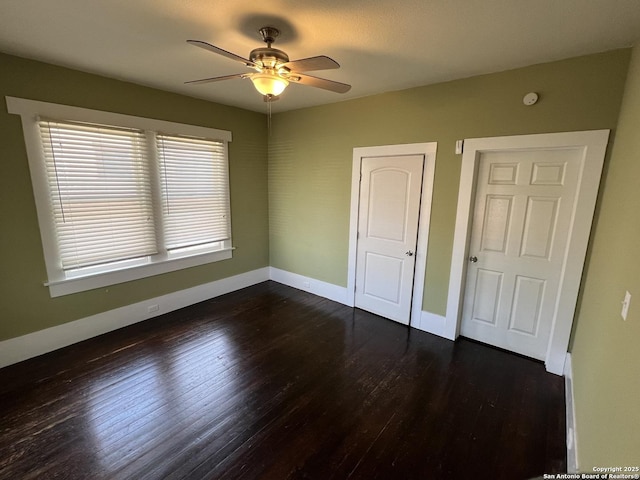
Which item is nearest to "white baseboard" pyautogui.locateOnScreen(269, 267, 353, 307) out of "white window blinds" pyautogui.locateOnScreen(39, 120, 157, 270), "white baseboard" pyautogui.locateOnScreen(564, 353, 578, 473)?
"white window blinds" pyautogui.locateOnScreen(39, 120, 157, 270)

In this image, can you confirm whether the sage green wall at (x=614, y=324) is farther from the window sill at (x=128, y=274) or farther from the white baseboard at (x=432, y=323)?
the window sill at (x=128, y=274)

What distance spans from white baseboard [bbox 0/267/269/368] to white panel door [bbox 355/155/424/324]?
2.04 meters

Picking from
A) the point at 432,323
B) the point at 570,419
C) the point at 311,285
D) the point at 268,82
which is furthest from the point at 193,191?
the point at 570,419

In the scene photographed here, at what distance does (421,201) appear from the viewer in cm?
315

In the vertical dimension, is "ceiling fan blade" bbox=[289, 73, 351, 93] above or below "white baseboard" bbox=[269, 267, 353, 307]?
above

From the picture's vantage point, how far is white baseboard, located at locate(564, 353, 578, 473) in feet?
5.46

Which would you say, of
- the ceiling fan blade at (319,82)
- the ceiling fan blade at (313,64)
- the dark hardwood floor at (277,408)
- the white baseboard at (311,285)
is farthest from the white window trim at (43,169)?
the ceiling fan blade at (313,64)

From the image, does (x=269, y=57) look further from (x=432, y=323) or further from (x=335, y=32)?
(x=432, y=323)

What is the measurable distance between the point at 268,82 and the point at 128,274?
2.67 meters

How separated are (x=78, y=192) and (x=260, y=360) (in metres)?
2.35

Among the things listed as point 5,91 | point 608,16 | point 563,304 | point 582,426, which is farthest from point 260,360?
point 608,16

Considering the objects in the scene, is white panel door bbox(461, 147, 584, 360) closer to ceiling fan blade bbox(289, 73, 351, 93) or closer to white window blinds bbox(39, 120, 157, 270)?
ceiling fan blade bbox(289, 73, 351, 93)

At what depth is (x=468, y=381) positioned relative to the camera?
8.16 feet

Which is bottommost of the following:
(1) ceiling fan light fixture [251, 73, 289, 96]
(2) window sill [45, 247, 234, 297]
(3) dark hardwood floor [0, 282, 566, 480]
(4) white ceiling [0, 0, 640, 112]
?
(3) dark hardwood floor [0, 282, 566, 480]
